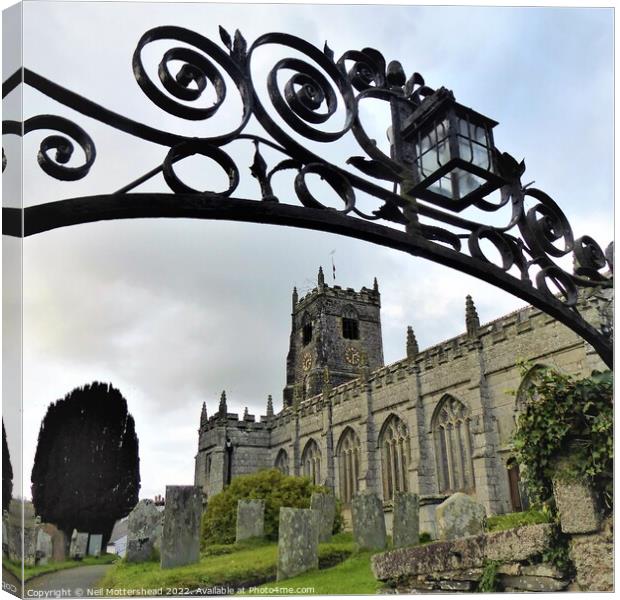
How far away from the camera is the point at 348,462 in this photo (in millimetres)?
24344

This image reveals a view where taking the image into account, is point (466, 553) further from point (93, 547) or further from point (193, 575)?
point (93, 547)

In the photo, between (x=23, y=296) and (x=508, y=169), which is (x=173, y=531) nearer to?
(x=23, y=296)

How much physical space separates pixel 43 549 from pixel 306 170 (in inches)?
141

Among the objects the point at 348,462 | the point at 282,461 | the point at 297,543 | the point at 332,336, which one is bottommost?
the point at 297,543

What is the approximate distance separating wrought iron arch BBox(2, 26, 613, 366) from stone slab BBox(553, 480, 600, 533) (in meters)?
0.90

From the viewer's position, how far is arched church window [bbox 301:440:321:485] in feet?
85.0

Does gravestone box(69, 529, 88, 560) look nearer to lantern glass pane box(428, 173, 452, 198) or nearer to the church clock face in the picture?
lantern glass pane box(428, 173, 452, 198)

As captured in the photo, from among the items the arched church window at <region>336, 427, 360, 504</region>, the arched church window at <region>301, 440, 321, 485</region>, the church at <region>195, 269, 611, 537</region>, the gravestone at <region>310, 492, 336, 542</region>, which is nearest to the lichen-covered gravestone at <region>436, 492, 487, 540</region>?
the church at <region>195, 269, 611, 537</region>

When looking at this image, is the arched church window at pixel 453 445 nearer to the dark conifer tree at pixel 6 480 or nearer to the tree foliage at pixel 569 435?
the tree foliage at pixel 569 435

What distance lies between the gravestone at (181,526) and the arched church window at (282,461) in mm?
19733

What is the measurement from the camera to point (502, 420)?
17688mm

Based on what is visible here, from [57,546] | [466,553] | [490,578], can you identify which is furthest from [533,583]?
[57,546]

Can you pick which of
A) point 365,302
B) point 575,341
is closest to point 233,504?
point 575,341

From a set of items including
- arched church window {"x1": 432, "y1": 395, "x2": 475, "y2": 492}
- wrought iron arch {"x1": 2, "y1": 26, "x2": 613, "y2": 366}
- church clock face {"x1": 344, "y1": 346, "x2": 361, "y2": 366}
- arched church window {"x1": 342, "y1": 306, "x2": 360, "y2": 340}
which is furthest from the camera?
arched church window {"x1": 342, "y1": 306, "x2": 360, "y2": 340}
